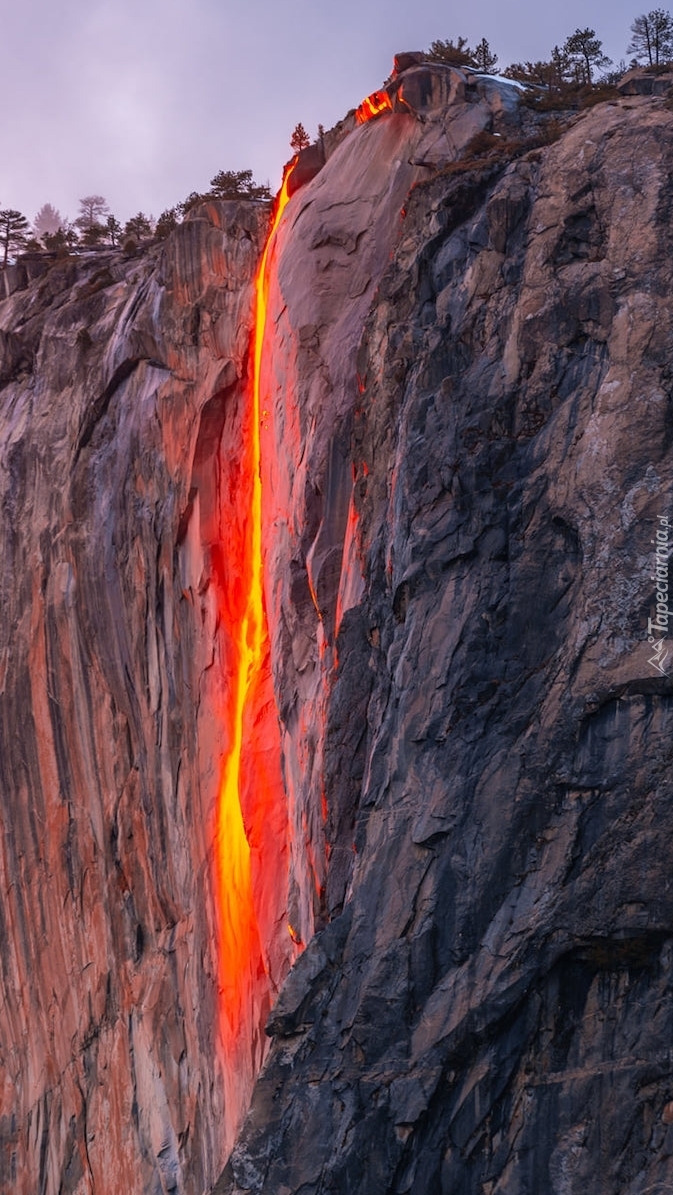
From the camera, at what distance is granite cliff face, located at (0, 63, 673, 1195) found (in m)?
18.6

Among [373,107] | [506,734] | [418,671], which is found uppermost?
[373,107]

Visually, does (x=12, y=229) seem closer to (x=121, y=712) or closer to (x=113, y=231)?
(x=113, y=231)

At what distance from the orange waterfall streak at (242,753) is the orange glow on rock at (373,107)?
2683 mm

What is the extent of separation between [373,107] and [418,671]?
39.7 ft

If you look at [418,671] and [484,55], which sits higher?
[484,55]

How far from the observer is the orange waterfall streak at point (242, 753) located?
95.8ft

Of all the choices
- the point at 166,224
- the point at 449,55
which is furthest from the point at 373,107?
the point at 166,224

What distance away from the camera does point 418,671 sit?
20594 millimetres

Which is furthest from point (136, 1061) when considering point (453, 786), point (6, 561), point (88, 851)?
point (453, 786)

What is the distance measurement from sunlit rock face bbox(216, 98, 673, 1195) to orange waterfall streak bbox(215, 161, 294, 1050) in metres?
6.30

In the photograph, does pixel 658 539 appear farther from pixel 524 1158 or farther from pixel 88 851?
pixel 88 851

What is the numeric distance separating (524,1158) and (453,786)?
4.50 meters

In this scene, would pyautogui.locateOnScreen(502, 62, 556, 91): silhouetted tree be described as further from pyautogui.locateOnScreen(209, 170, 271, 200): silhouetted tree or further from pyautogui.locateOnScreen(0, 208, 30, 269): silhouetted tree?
pyautogui.locateOnScreen(0, 208, 30, 269): silhouetted tree

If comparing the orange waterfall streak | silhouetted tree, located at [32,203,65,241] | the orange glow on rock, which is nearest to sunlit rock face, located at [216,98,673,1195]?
the orange glow on rock
